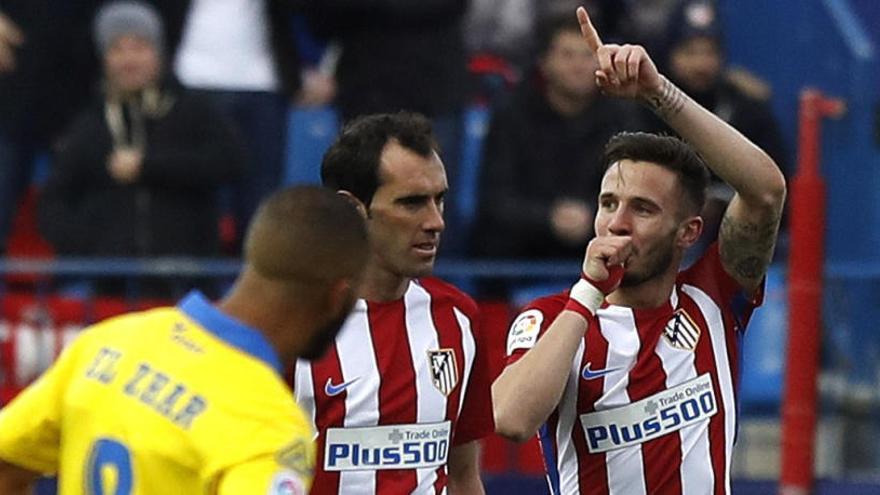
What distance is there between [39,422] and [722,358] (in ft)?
7.79

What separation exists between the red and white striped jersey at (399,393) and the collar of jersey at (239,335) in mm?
1421

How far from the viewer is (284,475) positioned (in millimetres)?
4332

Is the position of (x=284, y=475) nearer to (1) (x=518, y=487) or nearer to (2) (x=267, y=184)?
(1) (x=518, y=487)

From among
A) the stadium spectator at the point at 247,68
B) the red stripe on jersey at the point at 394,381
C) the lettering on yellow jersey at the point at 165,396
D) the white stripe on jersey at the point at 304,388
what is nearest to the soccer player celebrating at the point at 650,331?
the red stripe on jersey at the point at 394,381

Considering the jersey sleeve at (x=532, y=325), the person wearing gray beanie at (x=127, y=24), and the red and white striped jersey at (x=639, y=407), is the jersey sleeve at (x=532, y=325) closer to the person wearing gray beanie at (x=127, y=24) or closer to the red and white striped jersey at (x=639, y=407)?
the red and white striped jersey at (x=639, y=407)

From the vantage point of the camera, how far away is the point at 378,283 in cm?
624

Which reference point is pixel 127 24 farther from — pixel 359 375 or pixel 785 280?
pixel 359 375

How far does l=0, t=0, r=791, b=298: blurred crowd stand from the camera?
10.5 meters

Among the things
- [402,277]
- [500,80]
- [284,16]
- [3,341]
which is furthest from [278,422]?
[500,80]

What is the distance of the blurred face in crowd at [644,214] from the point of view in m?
6.21

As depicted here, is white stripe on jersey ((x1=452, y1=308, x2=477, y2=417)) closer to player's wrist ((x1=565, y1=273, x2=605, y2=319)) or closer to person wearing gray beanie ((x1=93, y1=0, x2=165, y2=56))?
player's wrist ((x1=565, y1=273, x2=605, y2=319))

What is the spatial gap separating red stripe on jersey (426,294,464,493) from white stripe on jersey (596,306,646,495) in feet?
1.13

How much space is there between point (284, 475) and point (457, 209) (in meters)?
6.92

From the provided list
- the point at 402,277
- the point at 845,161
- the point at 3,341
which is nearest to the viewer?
the point at 402,277
